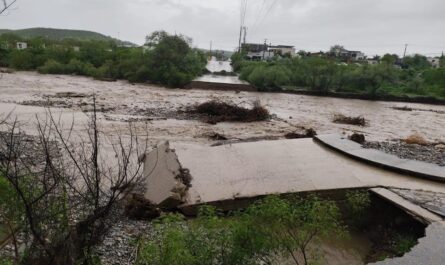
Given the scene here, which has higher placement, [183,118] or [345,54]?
[345,54]

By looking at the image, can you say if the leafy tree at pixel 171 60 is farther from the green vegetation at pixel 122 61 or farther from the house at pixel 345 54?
the house at pixel 345 54

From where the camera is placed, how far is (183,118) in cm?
1877

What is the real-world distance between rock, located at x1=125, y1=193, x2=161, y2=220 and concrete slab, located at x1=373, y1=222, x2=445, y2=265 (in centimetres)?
378

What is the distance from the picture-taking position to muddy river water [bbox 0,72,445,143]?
1641cm

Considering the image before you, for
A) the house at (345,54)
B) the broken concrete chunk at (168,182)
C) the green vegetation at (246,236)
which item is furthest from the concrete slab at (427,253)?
the house at (345,54)

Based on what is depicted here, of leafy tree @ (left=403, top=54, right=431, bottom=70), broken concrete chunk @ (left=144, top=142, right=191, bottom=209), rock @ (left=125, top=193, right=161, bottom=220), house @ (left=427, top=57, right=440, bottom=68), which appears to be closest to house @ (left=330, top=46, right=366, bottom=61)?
leafy tree @ (left=403, top=54, right=431, bottom=70)

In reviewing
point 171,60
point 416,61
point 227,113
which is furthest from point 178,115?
point 416,61

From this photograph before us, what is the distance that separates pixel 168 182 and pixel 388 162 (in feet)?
17.0

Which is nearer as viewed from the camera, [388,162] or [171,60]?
[388,162]

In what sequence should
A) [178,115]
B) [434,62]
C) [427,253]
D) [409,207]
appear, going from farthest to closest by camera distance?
[434,62]
[178,115]
[409,207]
[427,253]

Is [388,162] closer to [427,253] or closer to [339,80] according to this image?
[427,253]

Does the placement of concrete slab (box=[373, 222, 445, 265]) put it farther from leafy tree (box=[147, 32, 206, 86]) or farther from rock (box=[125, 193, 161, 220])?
leafy tree (box=[147, 32, 206, 86])

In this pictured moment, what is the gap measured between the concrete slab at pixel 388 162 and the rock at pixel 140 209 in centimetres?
529

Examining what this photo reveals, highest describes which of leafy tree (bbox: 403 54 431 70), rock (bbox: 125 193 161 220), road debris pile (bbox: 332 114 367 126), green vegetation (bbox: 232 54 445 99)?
leafy tree (bbox: 403 54 431 70)
